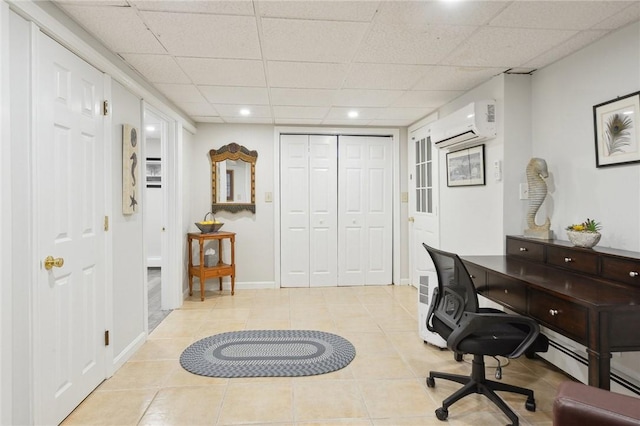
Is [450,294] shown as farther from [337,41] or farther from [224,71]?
[224,71]

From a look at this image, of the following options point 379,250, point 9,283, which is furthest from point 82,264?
point 379,250

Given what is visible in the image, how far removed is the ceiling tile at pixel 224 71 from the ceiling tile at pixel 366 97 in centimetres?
84

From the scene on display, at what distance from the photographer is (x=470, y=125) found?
3.12 m

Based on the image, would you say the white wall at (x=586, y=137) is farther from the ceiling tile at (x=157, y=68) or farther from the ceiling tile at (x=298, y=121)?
the ceiling tile at (x=157, y=68)

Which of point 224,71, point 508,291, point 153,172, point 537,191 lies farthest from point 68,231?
point 153,172

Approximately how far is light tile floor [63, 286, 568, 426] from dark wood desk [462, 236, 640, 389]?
67 centimetres

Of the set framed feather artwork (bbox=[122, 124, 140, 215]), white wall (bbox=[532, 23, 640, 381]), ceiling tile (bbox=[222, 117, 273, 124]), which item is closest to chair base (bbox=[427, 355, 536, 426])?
white wall (bbox=[532, 23, 640, 381])

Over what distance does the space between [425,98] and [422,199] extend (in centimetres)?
151

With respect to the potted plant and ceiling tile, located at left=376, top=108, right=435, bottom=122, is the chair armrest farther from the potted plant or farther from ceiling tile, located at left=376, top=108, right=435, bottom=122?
ceiling tile, located at left=376, top=108, right=435, bottom=122

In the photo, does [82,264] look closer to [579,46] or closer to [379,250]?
[579,46]

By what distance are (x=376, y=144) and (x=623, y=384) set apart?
382 centimetres

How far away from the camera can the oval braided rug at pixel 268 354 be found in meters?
2.63

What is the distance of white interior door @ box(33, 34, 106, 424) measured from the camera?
1.83 meters

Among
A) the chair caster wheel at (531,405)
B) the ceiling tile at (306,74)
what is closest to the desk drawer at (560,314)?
the chair caster wheel at (531,405)
